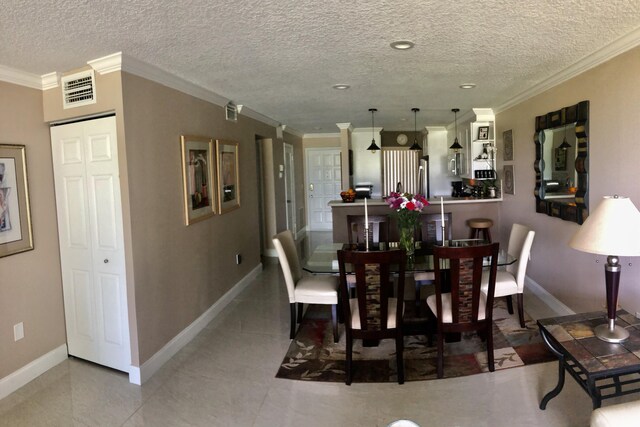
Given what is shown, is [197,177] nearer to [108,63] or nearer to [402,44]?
[108,63]

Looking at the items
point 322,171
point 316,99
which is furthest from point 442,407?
point 322,171

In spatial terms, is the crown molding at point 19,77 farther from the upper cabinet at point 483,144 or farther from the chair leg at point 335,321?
the upper cabinet at point 483,144

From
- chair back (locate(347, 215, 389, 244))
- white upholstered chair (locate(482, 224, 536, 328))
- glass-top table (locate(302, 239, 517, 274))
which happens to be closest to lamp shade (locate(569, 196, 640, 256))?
glass-top table (locate(302, 239, 517, 274))

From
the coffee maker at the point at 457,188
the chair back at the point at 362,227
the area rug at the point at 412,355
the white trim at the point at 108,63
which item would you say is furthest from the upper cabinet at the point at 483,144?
the white trim at the point at 108,63

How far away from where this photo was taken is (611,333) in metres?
2.11

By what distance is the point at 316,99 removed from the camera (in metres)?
4.67

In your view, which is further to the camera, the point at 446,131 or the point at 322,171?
the point at 322,171

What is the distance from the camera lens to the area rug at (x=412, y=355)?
2941 mm

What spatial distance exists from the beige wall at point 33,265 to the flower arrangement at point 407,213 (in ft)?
9.18

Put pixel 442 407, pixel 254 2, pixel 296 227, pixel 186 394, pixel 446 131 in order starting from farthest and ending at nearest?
pixel 296 227
pixel 446 131
pixel 186 394
pixel 442 407
pixel 254 2

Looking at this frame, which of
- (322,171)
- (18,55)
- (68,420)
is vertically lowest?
(68,420)

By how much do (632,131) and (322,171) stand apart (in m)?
6.86

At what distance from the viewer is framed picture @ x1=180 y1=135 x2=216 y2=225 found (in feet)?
11.7

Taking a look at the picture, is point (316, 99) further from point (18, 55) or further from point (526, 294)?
point (526, 294)
